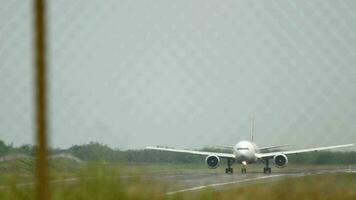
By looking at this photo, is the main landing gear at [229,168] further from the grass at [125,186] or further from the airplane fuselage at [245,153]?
the grass at [125,186]

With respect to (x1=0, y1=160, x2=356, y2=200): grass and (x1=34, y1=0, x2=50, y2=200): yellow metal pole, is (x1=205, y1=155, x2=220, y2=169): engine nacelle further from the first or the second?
(x1=34, y1=0, x2=50, y2=200): yellow metal pole

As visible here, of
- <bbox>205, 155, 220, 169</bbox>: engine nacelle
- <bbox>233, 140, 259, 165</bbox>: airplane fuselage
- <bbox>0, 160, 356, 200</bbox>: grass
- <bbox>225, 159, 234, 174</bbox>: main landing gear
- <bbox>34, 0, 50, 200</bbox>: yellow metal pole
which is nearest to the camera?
<bbox>34, 0, 50, 200</bbox>: yellow metal pole

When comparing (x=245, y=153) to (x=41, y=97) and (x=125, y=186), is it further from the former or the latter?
(x=41, y=97)

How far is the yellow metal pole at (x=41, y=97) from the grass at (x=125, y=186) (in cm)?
350

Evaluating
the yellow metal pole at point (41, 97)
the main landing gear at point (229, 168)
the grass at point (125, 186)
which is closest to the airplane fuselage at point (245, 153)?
the main landing gear at point (229, 168)

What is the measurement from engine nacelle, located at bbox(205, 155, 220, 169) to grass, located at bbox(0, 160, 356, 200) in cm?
4453

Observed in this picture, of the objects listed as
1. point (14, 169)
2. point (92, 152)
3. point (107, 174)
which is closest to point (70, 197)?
point (107, 174)

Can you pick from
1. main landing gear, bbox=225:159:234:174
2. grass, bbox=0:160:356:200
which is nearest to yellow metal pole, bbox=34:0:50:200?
grass, bbox=0:160:356:200

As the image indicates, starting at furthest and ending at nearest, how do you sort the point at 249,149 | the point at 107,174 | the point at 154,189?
the point at 249,149 < the point at 154,189 < the point at 107,174

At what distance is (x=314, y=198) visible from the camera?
11.6m

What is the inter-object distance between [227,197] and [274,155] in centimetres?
4754

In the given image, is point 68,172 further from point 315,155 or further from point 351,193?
point 315,155

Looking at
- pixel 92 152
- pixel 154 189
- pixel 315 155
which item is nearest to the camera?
pixel 154 189

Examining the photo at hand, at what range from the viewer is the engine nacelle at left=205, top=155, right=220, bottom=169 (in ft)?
189
